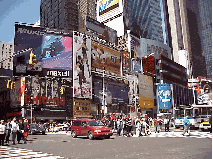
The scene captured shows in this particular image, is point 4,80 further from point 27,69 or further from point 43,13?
point 43,13

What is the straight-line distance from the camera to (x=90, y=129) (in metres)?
20.8

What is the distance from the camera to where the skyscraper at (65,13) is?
118m

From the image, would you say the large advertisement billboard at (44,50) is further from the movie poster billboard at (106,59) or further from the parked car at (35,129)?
the parked car at (35,129)

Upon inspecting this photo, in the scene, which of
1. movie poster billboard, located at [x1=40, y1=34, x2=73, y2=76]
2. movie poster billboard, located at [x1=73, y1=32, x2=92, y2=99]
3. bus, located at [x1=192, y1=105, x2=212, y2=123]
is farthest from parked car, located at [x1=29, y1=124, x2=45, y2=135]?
movie poster billboard, located at [x1=40, y1=34, x2=73, y2=76]

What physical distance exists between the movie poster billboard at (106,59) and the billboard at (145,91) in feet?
43.3

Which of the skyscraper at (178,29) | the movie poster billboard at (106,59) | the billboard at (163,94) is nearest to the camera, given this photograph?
the movie poster billboard at (106,59)

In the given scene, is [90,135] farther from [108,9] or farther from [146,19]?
[146,19]

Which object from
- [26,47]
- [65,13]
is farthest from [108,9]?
[26,47]

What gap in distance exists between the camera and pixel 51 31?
70062 millimetres

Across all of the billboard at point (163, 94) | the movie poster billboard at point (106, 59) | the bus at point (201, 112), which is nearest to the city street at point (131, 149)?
the bus at point (201, 112)

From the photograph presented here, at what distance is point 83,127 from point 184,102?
4219 inches

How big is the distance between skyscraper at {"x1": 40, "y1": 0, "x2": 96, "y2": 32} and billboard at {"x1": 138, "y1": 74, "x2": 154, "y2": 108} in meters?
45.5

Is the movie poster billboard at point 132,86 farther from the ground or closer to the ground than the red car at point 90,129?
farther from the ground

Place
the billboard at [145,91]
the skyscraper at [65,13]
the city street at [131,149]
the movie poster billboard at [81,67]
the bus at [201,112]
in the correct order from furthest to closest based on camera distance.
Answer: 1. the skyscraper at [65,13]
2. the billboard at [145,91]
3. the movie poster billboard at [81,67]
4. the bus at [201,112]
5. the city street at [131,149]
